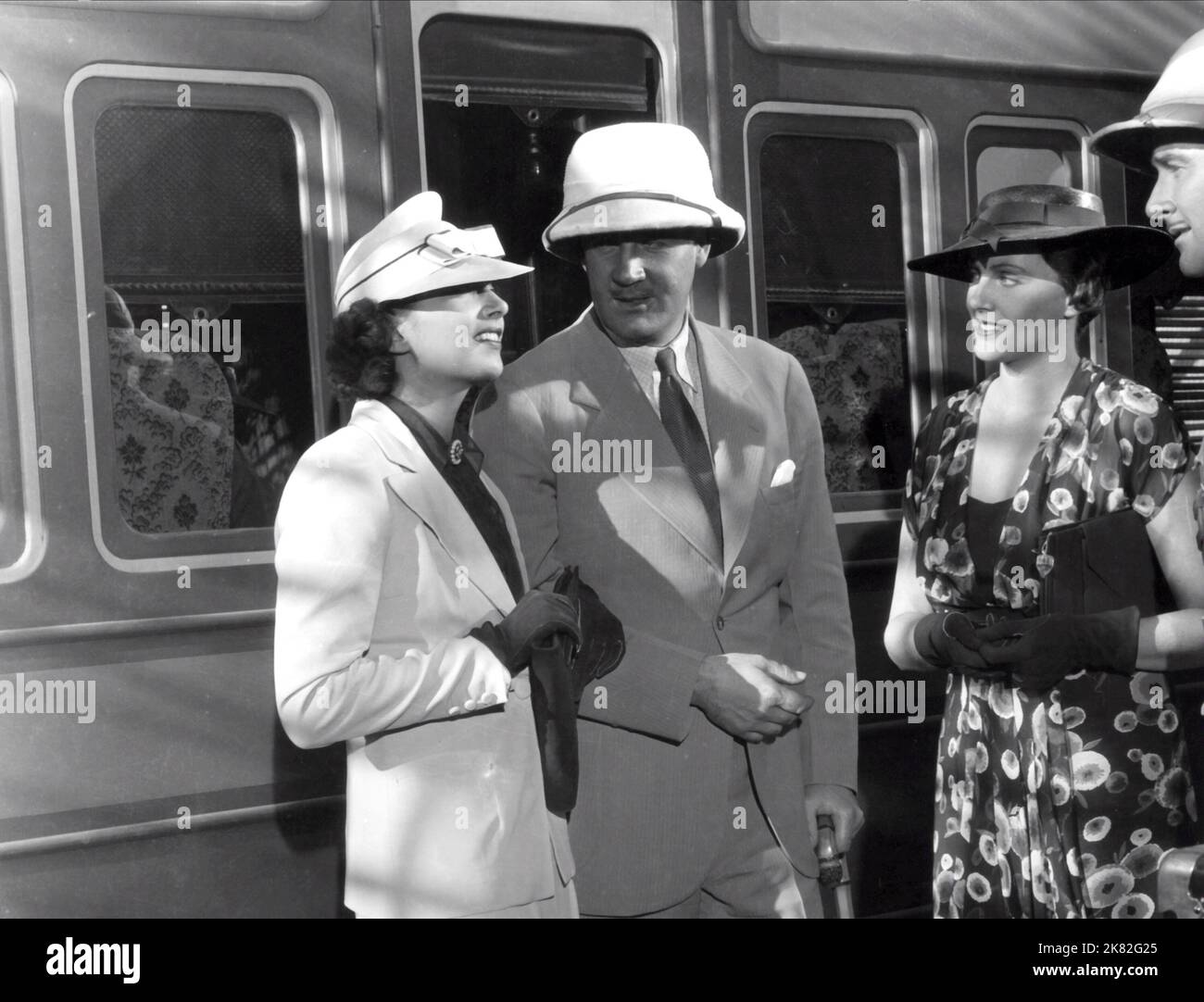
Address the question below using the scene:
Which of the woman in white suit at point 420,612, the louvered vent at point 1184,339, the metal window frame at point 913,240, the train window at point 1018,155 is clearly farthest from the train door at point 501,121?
the louvered vent at point 1184,339

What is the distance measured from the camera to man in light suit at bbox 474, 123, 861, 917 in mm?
2523

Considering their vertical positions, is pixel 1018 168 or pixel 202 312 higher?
pixel 1018 168

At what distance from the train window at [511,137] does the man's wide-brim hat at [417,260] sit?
17.7 inches

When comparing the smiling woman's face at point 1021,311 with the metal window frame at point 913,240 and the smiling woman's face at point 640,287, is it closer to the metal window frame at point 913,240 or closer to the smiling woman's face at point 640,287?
the metal window frame at point 913,240

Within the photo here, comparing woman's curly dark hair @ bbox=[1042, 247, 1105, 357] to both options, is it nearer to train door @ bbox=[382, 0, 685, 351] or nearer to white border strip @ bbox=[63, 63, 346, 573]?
train door @ bbox=[382, 0, 685, 351]

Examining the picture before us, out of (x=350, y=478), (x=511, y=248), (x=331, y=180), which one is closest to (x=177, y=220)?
(x=331, y=180)

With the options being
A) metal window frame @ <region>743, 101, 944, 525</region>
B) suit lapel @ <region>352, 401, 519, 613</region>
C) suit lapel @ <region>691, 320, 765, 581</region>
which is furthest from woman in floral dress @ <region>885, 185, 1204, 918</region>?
suit lapel @ <region>352, 401, 519, 613</region>

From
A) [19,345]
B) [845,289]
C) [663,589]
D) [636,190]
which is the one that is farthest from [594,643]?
[845,289]

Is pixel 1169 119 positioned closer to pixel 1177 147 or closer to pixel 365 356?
pixel 1177 147

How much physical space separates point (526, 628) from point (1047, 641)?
38.8 inches

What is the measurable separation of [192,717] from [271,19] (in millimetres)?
1352

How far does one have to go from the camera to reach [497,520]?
8.12 ft
